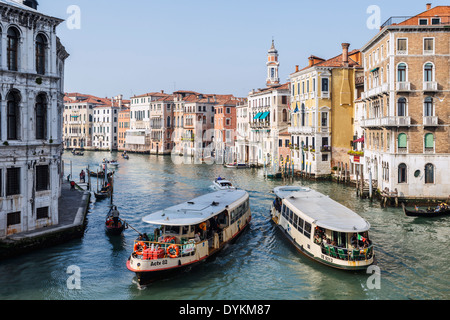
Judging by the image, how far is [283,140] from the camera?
161ft

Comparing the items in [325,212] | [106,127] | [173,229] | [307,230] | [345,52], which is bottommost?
[307,230]

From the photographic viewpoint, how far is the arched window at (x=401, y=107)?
86.1 feet

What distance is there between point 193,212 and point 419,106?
1615cm

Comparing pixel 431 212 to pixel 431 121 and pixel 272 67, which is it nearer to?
pixel 431 121

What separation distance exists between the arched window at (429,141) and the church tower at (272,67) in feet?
142

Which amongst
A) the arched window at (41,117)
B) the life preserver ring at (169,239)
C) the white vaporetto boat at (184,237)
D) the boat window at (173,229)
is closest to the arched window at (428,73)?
the white vaporetto boat at (184,237)

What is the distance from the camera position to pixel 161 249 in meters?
13.9

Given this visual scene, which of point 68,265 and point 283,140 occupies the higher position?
point 283,140

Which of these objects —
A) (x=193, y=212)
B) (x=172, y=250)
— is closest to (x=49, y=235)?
(x=193, y=212)

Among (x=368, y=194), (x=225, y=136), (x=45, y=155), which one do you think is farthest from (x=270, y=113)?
(x=45, y=155)

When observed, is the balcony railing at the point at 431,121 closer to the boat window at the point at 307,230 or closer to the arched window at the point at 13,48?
the boat window at the point at 307,230
